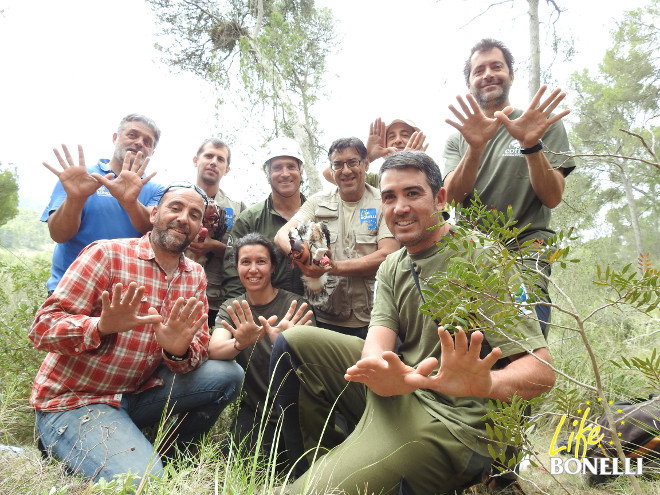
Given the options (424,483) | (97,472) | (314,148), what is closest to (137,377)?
(97,472)

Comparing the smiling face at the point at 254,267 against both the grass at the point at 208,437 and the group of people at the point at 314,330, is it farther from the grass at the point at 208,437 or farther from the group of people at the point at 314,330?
the grass at the point at 208,437

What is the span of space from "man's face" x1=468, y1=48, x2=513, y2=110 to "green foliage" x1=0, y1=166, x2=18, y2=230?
11.0 metres

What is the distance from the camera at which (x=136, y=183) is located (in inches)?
126

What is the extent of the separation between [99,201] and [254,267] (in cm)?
129

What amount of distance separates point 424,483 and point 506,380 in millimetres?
696

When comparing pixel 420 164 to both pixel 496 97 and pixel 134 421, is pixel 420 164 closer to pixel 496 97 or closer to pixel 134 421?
pixel 496 97

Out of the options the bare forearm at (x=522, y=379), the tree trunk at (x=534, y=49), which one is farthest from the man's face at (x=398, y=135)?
the tree trunk at (x=534, y=49)

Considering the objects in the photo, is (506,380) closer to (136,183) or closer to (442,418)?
(442,418)

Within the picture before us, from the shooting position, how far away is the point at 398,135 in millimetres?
4000

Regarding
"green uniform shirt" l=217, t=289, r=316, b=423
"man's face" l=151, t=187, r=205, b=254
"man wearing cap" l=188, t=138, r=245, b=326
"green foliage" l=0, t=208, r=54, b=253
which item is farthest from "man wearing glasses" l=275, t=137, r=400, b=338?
"green foliage" l=0, t=208, r=54, b=253

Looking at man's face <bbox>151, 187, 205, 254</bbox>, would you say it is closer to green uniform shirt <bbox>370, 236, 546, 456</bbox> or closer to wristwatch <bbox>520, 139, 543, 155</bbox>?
green uniform shirt <bbox>370, 236, 546, 456</bbox>

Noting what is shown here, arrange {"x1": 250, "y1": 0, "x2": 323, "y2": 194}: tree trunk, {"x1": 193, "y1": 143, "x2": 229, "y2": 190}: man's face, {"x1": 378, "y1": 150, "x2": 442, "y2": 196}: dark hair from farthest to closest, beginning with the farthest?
1. {"x1": 250, "y1": 0, "x2": 323, "y2": 194}: tree trunk
2. {"x1": 193, "y1": 143, "x2": 229, "y2": 190}: man's face
3. {"x1": 378, "y1": 150, "x2": 442, "y2": 196}: dark hair

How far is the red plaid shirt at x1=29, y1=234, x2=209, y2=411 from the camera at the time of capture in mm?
2361

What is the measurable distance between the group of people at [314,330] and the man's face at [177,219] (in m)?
0.01
